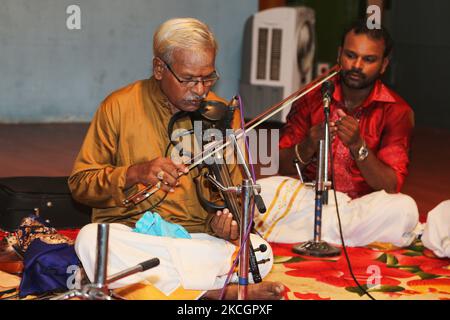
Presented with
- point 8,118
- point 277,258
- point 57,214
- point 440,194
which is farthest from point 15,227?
point 8,118

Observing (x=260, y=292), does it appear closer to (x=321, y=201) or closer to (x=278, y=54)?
(x=321, y=201)

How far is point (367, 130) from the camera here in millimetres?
4602

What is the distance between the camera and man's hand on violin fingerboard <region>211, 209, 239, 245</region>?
3.25 metres

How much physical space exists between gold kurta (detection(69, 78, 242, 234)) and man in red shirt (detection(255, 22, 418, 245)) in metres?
1.02

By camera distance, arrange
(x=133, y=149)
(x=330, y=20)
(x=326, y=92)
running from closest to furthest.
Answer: (x=133, y=149)
(x=326, y=92)
(x=330, y=20)

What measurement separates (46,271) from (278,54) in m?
5.86

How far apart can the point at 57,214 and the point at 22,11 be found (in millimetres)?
4417

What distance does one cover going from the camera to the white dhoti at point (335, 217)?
4.52 m

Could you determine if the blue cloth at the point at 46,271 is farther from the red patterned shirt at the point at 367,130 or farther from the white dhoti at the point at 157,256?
the red patterned shirt at the point at 367,130

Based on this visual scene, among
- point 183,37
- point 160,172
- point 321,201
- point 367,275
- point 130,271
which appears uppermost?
point 183,37

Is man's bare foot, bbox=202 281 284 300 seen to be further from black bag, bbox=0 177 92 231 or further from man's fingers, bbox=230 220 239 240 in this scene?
black bag, bbox=0 177 92 231

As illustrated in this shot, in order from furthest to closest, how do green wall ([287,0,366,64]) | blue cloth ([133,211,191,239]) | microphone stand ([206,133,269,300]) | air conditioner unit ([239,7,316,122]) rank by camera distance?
green wall ([287,0,366,64]), air conditioner unit ([239,7,316,122]), blue cloth ([133,211,191,239]), microphone stand ([206,133,269,300])

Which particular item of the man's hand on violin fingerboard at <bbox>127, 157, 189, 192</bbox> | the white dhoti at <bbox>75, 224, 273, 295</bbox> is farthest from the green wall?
the man's hand on violin fingerboard at <bbox>127, 157, 189, 192</bbox>

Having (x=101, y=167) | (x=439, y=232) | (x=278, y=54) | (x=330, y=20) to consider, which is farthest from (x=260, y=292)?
(x=330, y=20)
